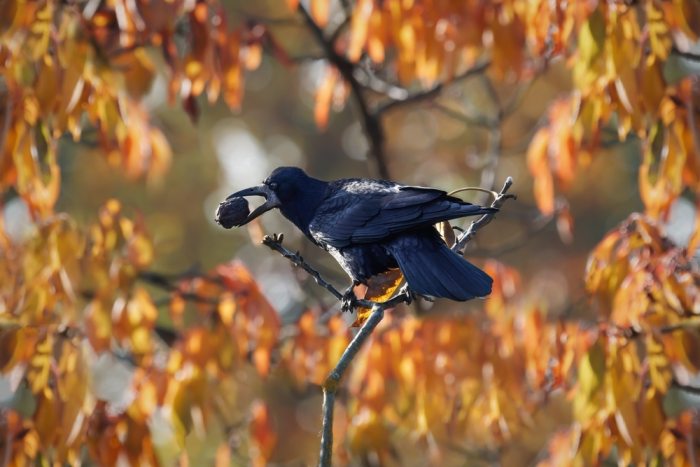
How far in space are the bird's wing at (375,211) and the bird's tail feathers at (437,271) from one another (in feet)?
0.34

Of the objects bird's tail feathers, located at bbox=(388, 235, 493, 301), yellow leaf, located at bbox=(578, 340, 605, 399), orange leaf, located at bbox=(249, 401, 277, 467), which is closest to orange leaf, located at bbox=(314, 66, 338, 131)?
bird's tail feathers, located at bbox=(388, 235, 493, 301)

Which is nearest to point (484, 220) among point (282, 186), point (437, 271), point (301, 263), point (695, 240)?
point (437, 271)

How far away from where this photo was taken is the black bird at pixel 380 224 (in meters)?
3.21

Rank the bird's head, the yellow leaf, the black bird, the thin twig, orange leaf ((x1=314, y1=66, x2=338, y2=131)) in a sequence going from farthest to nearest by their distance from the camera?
1. orange leaf ((x1=314, y1=66, x2=338, y2=131))
2. the bird's head
3. the yellow leaf
4. the black bird
5. the thin twig

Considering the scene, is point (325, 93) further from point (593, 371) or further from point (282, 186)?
point (593, 371)

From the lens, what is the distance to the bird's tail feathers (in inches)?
122

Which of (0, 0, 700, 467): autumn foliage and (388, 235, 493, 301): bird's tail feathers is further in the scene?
(0, 0, 700, 467): autumn foliage

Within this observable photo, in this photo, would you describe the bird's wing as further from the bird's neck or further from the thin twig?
the thin twig

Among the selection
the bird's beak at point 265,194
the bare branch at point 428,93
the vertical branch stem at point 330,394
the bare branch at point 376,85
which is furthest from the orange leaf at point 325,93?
the vertical branch stem at point 330,394

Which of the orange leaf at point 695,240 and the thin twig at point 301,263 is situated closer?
the thin twig at point 301,263

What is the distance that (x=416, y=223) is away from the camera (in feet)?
11.2

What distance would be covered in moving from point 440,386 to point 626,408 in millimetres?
1242

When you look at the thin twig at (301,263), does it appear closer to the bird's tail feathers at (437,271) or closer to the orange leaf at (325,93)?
the bird's tail feathers at (437,271)

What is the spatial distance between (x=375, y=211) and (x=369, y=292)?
431 mm
